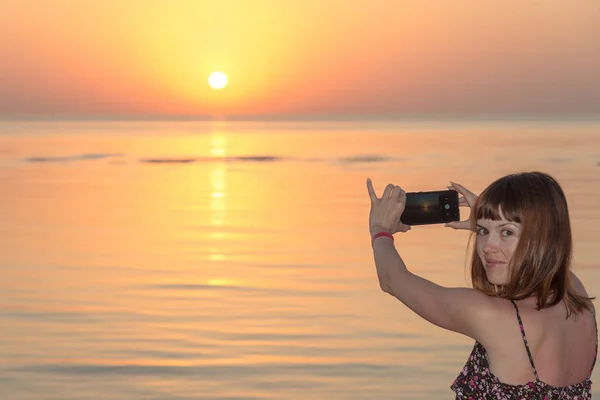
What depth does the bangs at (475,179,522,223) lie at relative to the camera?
288cm

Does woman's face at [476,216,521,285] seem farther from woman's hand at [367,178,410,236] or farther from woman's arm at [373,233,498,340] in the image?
woman's hand at [367,178,410,236]

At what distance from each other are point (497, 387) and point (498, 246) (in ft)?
1.19

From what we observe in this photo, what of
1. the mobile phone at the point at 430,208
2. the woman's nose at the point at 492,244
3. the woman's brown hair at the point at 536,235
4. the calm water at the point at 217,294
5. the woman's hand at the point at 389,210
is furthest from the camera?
the calm water at the point at 217,294

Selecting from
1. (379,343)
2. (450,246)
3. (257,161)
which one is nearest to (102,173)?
(257,161)

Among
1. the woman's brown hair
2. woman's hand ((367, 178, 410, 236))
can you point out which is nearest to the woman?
the woman's brown hair

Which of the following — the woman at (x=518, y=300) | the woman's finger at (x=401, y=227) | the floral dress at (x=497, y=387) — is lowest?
the floral dress at (x=497, y=387)

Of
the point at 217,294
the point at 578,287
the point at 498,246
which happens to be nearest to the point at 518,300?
the point at 498,246

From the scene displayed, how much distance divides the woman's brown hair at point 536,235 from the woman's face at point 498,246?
24 millimetres

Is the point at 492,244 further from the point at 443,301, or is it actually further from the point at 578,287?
the point at 578,287

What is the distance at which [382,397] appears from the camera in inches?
278

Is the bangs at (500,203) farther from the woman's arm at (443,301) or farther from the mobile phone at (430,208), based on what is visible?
the mobile phone at (430,208)

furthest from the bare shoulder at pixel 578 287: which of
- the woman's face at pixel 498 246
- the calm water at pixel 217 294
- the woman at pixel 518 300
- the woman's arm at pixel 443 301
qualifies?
the calm water at pixel 217 294

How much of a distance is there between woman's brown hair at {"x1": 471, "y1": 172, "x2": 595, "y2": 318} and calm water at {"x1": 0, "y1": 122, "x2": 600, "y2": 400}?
4.29 m

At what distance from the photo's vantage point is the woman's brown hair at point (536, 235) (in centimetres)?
283
